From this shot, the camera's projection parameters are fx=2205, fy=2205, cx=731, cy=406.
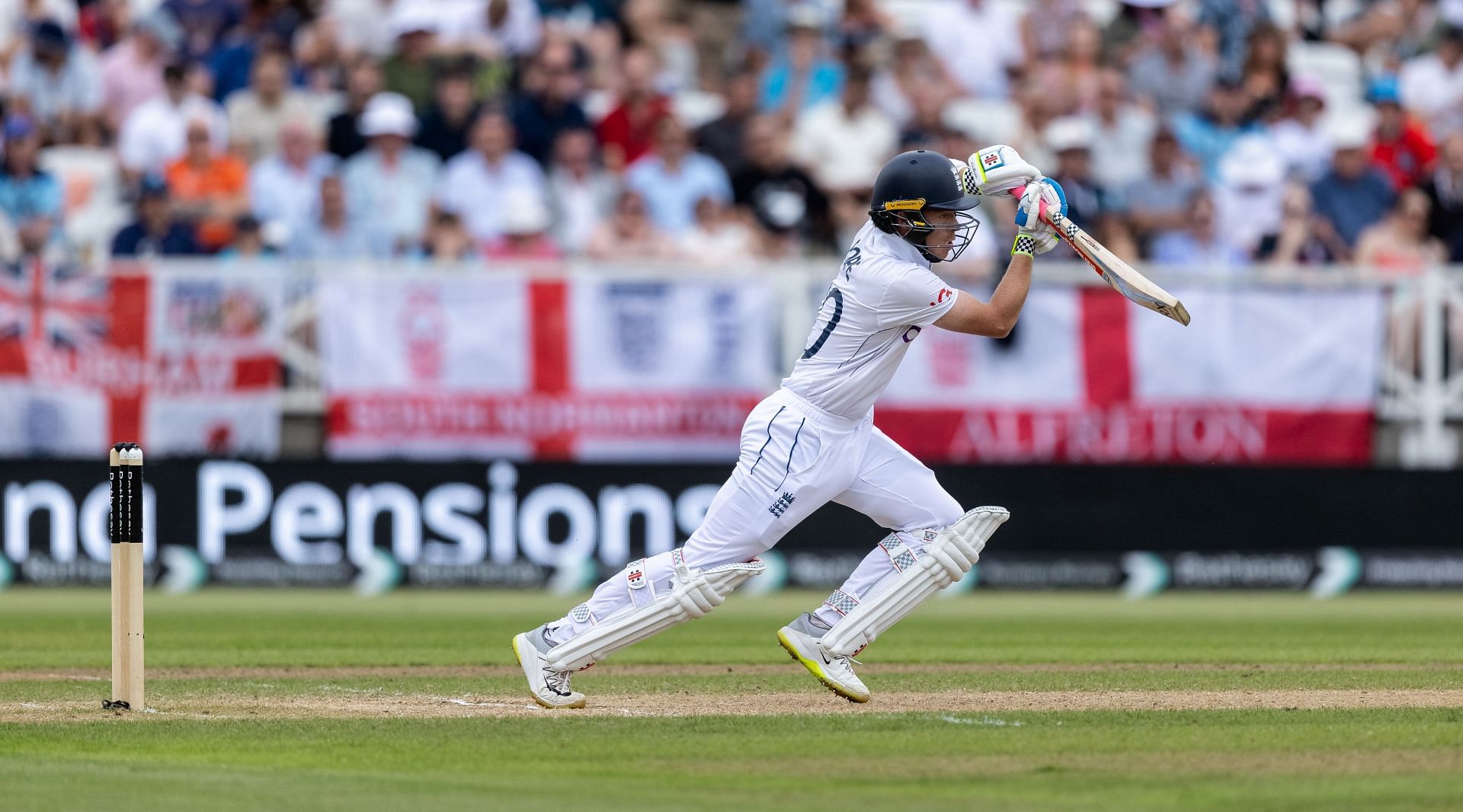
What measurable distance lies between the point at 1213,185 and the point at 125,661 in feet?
39.7

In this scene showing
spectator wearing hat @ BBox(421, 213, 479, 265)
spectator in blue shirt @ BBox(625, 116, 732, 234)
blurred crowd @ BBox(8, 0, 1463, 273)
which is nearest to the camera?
spectator wearing hat @ BBox(421, 213, 479, 265)

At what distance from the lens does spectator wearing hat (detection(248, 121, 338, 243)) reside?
16.9 meters

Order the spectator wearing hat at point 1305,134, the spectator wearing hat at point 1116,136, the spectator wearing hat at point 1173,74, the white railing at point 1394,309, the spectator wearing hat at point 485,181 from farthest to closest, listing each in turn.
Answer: the spectator wearing hat at point 1173,74, the spectator wearing hat at point 1305,134, the spectator wearing hat at point 1116,136, the spectator wearing hat at point 485,181, the white railing at point 1394,309

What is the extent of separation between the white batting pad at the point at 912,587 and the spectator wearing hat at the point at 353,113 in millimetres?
9771

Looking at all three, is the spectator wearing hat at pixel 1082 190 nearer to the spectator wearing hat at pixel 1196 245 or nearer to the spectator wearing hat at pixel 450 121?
the spectator wearing hat at pixel 1196 245

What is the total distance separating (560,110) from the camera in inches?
711

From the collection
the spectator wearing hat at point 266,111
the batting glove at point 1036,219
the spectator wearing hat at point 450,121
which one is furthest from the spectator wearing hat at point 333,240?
the batting glove at point 1036,219

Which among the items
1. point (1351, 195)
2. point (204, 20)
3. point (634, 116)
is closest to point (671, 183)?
point (634, 116)

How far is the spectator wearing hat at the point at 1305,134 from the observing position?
1873 centimetres

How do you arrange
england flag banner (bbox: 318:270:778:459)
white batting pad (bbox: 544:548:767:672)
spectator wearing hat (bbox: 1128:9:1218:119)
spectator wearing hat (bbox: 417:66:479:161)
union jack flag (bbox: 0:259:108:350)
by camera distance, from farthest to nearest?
spectator wearing hat (bbox: 1128:9:1218:119), spectator wearing hat (bbox: 417:66:479:161), england flag banner (bbox: 318:270:778:459), union jack flag (bbox: 0:259:108:350), white batting pad (bbox: 544:548:767:672)

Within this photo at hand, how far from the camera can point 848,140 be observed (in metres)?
18.2

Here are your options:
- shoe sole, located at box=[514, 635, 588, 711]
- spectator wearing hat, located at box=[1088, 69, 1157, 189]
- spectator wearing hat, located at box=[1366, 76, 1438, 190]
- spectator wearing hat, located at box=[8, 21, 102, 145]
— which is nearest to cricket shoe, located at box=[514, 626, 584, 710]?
shoe sole, located at box=[514, 635, 588, 711]

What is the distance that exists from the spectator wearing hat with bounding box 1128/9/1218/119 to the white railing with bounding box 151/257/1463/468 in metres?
3.00

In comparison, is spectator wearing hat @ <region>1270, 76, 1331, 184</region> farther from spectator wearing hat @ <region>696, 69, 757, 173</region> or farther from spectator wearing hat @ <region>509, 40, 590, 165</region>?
spectator wearing hat @ <region>509, 40, 590, 165</region>
